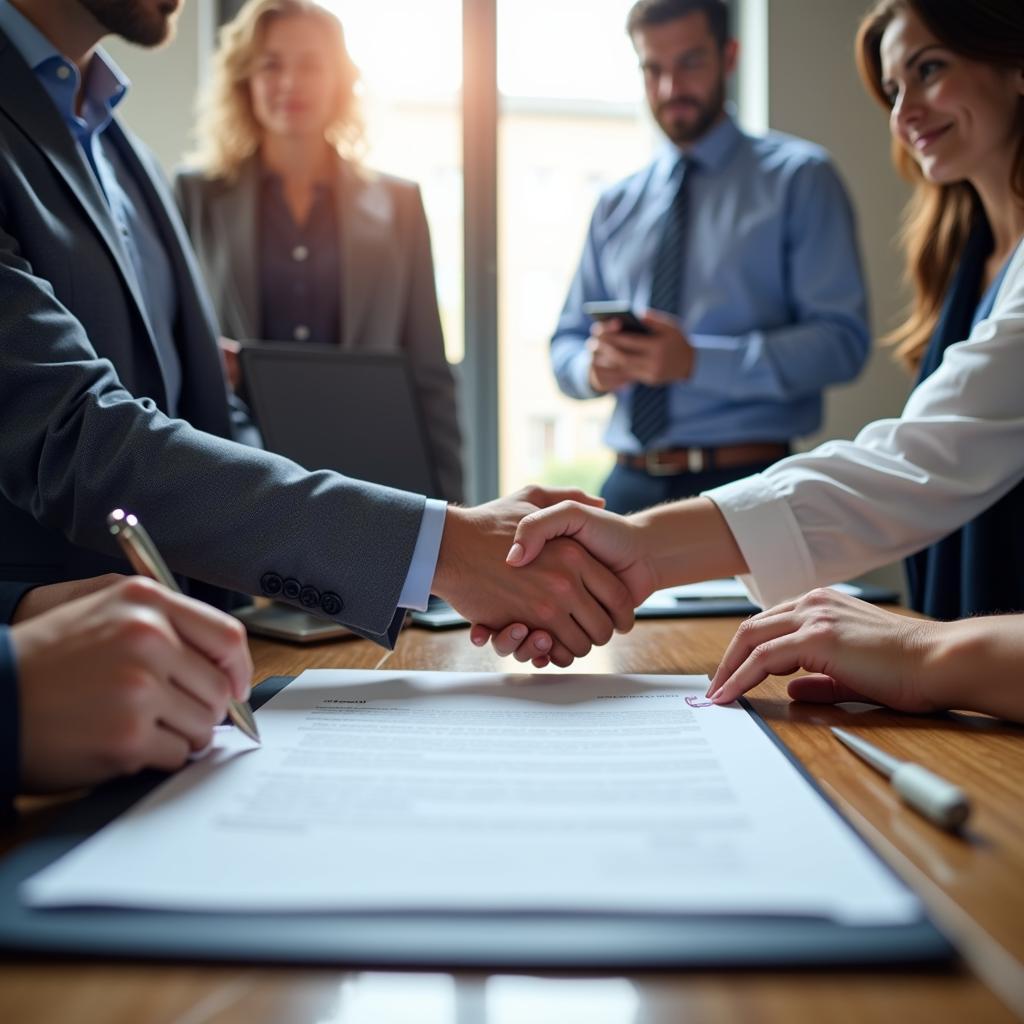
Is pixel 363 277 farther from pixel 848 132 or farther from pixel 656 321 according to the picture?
pixel 848 132

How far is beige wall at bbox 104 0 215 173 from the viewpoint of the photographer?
299 centimetres

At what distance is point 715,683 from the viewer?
799 mm

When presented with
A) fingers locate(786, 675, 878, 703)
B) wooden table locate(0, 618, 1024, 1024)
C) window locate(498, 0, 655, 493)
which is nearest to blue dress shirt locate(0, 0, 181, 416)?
fingers locate(786, 675, 878, 703)

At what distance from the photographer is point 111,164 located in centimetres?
150

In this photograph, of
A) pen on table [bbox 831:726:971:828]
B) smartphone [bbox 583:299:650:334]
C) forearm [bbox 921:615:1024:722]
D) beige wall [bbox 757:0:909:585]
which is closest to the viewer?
pen on table [bbox 831:726:971:828]

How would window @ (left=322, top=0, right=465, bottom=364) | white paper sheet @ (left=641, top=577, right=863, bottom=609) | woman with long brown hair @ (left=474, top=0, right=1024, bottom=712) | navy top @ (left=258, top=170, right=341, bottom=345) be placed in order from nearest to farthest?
woman with long brown hair @ (left=474, top=0, right=1024, bottom=712) < white paper sheet @ (left=641, top=577, right=863, bottom=609) < navy top @ (left=258, top=170, right=341, bottom=345) < window @ (left=322, top=0, right=465, bottom=364)

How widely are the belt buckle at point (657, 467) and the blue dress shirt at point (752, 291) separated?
0.12 ft

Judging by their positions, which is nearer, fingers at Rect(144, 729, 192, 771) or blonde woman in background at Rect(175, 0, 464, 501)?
fingers at Rect(144, 729, 192, 771)

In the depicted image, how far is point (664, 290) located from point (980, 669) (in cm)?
188

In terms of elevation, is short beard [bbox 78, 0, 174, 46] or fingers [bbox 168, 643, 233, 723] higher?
short beard [bbox 78, 0, 174, 46]

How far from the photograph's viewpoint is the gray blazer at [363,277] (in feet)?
7.50

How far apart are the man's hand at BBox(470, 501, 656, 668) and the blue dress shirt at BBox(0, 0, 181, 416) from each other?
561mm

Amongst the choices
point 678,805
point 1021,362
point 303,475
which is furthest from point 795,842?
point 1021,362

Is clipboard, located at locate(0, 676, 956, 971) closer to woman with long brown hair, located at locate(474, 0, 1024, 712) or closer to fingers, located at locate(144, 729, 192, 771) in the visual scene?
fingers, located at locate(144, 729, 192, 771)
